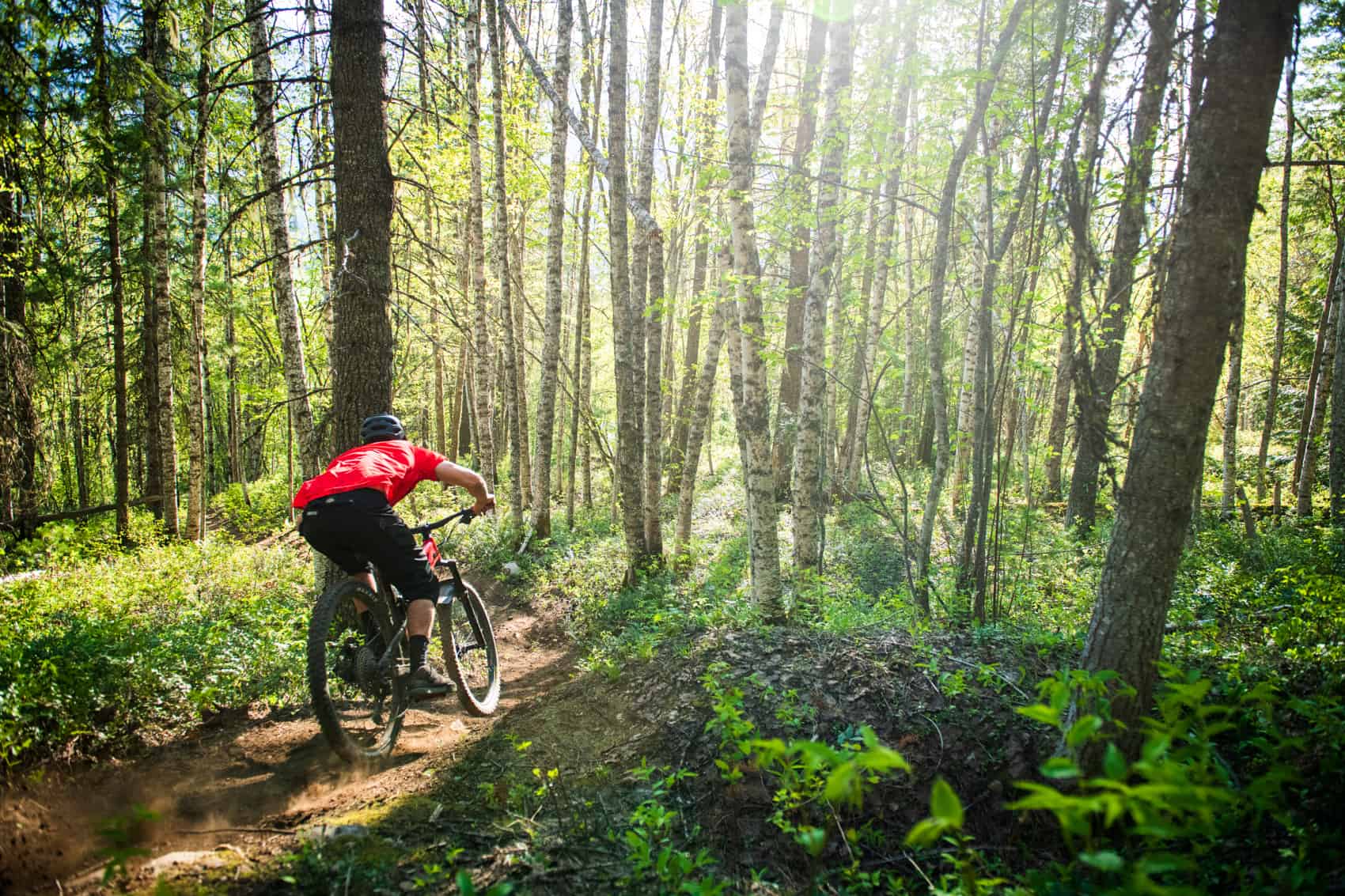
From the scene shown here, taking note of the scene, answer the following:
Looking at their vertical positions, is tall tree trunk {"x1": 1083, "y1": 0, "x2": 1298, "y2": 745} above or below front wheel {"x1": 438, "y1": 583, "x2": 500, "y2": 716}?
above

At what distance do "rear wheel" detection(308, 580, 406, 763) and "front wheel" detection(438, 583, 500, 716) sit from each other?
443 millimetres

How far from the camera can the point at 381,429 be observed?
15.1 ft

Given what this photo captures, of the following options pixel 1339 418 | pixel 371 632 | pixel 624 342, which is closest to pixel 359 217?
pixel 371 632

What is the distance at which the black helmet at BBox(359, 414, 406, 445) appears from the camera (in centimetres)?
457

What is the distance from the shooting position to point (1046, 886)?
90.0 inches

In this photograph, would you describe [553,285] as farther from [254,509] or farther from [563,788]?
[254,509]

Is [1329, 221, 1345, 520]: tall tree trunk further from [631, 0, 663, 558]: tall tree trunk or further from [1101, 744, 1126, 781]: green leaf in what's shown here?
[1101, 744, 1126, 781]: green leaf

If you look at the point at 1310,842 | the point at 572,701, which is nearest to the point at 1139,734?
the point at 1310,842

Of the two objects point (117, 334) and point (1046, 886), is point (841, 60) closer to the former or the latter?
point (1046, 886)

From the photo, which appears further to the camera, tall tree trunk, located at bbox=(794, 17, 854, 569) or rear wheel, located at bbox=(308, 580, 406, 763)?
tall tree trunk, located at bbox=(794, 17, 854, 569)

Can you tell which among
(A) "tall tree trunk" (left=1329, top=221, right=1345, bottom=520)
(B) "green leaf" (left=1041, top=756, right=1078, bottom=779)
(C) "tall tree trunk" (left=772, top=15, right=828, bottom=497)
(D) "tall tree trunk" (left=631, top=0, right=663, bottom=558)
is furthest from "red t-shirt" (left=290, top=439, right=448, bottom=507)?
(A) "tall tree trunk" (left=1329, top=221, right=1345, bottom=520)

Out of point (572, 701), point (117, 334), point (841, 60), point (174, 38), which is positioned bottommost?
point (572, 701)

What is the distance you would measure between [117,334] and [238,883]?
1343 centimetres

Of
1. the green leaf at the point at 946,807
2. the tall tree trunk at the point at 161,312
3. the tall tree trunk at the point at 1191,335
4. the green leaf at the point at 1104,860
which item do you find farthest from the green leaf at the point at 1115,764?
the tall tree trunk at the point at 161,312
